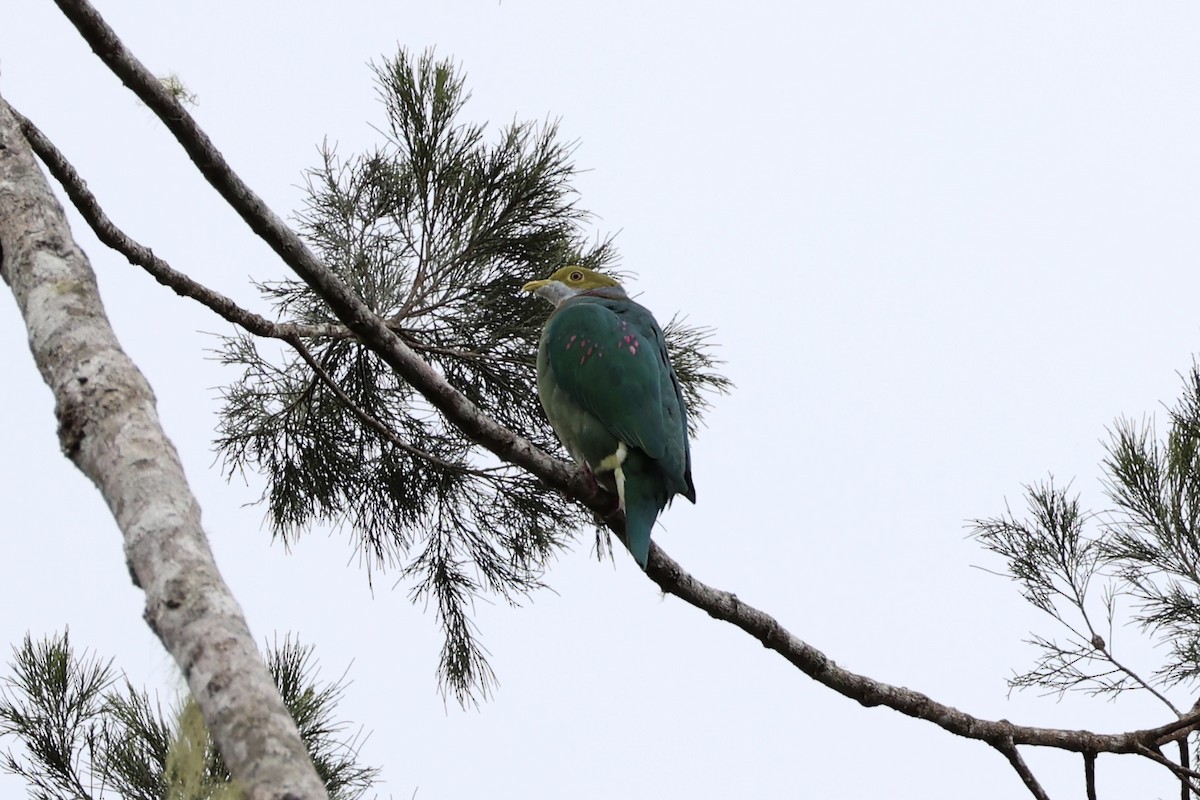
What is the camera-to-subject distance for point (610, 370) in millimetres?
2371

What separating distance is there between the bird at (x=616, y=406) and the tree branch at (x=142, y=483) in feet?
3.91

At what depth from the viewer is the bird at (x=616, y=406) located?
89.7 inches

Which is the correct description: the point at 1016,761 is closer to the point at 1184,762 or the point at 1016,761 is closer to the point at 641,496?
the point at 1184,762

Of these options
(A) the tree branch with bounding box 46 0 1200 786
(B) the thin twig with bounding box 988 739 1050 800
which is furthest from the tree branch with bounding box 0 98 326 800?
(B) the thin twig with bounding box 988 739 1050 800

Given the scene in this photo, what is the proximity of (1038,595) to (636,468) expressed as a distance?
92 centimetres

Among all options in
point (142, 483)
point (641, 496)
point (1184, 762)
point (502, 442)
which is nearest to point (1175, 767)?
point (1184, 762)

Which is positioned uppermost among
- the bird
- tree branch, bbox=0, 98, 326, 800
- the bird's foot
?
the bird

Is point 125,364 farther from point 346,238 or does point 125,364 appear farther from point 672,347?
point 672,347

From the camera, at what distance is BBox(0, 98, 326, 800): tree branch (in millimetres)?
741

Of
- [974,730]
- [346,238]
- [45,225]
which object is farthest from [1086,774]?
[45,225]

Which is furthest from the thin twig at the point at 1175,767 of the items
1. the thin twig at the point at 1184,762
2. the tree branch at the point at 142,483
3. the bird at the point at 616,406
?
the tree branch at the point at 142,483

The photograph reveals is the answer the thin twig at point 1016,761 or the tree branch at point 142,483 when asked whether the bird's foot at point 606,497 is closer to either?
the thin twig at point 1016,761

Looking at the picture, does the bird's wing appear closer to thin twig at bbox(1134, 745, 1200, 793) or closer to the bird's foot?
the bird's foot

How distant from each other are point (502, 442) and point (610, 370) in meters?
0.52
